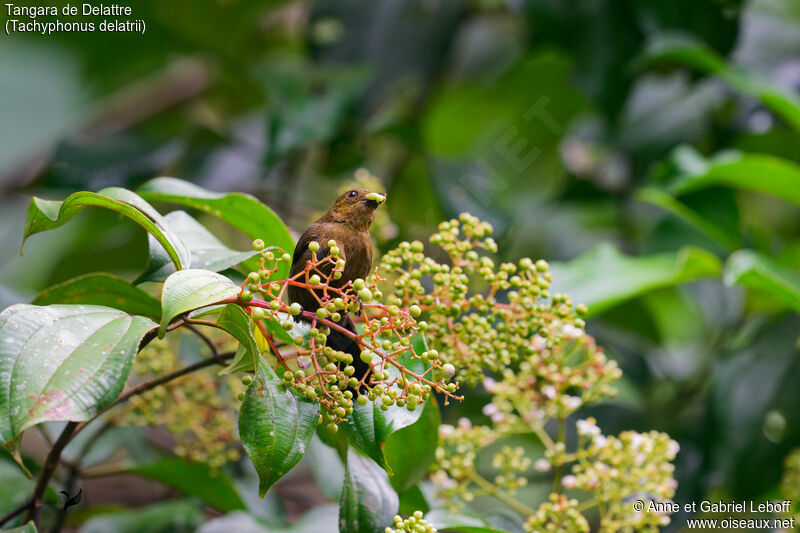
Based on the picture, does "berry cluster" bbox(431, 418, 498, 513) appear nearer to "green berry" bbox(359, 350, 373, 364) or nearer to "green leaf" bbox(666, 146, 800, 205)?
"green berry" bbox(359, 350, 373, 364)

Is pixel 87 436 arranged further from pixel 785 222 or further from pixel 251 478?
pixel 785 222

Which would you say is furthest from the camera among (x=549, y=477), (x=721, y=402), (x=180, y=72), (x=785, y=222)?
(x=180, y=72)

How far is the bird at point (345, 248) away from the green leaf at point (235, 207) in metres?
0.06

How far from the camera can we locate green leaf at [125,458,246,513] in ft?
3.73

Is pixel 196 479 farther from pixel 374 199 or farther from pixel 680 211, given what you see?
pixel 680 211

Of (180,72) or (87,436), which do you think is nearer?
(87,436)

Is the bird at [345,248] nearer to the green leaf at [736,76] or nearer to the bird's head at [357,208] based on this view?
the bird's head at [357,208]

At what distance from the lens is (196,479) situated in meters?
1.15

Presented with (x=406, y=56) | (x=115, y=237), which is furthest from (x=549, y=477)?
(x=115, y=237)

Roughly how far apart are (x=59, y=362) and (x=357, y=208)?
0.36 m

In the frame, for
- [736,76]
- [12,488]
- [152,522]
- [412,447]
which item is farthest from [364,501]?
[736,76]

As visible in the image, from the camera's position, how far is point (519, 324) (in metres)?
0.81

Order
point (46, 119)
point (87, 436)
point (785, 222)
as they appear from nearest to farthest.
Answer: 1. point (87, 436)
2. point (46, 119)
3. point (785, 222)

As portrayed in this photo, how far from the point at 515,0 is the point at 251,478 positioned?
1331 mm
